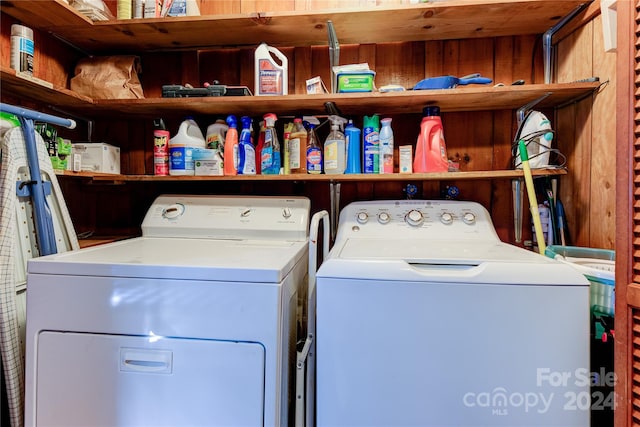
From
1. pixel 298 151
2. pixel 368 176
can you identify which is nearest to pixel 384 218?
pixel 368 176

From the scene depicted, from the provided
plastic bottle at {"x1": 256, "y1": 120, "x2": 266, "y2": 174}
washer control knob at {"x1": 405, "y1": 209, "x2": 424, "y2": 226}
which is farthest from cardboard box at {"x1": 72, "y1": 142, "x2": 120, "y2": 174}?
washer control knob at {"x1": 405, "y1": 209, "x2": 424, "y2": 226}

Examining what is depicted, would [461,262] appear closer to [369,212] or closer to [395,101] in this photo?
[369,212]

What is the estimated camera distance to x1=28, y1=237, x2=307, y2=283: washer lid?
37.4 inches

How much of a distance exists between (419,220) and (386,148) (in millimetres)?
360

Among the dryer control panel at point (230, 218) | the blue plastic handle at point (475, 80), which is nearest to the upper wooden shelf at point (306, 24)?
the blue plastic handle at point (475, 80)

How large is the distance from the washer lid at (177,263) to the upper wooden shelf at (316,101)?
690 millimetres

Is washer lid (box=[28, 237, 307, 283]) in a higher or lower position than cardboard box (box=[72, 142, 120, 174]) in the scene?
lower

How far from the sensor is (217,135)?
5.47ft

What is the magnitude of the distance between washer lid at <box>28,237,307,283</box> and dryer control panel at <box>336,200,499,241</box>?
39cm

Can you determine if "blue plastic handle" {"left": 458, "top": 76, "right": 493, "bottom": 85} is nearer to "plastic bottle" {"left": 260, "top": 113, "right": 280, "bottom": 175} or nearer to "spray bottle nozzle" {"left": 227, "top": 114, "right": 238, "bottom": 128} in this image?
"plastic bottle" {"left": 260, "top": 113, "right": 280, "bottom": 175}

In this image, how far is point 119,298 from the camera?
979mm

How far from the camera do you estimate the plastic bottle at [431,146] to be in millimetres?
1525

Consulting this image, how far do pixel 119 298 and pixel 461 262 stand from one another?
1.00 meters

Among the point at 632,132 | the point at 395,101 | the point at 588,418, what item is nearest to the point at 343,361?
the point at 588,418
